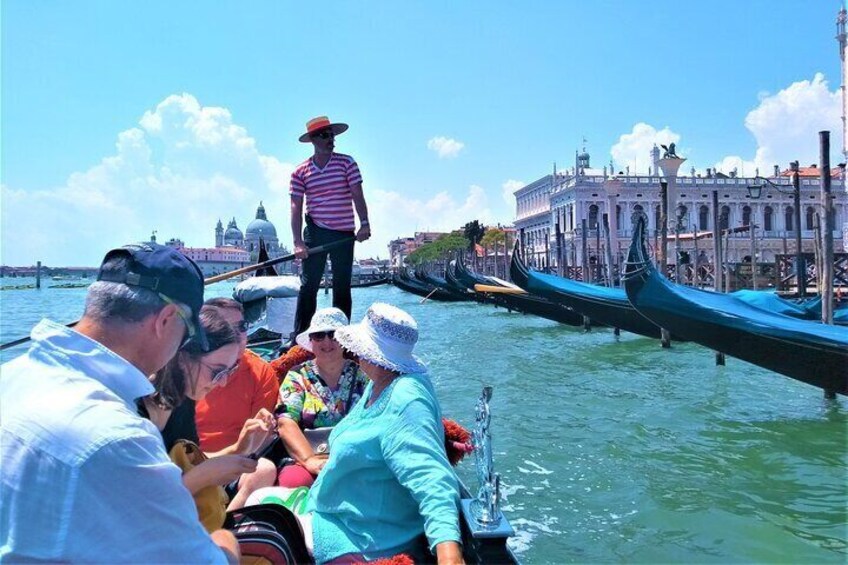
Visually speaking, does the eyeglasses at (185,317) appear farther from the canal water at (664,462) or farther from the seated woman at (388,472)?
the canal water at (664,462)

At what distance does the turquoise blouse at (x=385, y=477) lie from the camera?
1.35 m

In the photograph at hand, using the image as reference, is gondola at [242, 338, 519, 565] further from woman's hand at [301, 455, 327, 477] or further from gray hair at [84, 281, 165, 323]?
gray hair at [84, 281, 165, 323]

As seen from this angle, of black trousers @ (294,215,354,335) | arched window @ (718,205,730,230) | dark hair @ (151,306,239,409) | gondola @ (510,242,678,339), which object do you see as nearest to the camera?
dark hair @ (151,306,239,409)

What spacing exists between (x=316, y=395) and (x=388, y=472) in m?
0.95

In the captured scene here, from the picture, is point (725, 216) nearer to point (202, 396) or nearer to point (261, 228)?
point (202, 396)

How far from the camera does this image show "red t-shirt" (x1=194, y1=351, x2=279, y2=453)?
2.12m

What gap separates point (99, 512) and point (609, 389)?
6550 mm

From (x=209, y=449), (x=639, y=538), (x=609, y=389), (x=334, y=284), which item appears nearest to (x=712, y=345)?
(x=609, y=389)

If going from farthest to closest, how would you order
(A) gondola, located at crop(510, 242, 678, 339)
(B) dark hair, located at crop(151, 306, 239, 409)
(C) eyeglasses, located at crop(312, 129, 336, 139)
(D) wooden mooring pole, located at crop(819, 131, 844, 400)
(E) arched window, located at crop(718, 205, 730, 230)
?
(E) arched window, located at crop(718, 205, 730, 230) < (A) gondola, located at crop(510, 242, 678, 339) < (D) wooden mooring pole, located at crop(819, 131, 844, 400) < (C) eyeglasses, located at crop(312, 129, 336, 139) < (B) dark hair, located at crop(151, 306, 239, 409)

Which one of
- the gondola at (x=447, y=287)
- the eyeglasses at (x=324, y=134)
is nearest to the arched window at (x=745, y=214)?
the gondola at (x=447, y=287)

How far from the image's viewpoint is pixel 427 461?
133cm

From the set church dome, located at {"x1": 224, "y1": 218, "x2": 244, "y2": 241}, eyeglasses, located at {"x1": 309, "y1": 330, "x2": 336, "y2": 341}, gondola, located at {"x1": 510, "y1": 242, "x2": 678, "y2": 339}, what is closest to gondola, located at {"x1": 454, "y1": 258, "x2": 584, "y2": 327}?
gondola, located at {"x1": 510, "y1": 242, "x2": 678, "y2": 339}

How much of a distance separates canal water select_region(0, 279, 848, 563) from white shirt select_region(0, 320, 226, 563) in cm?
229

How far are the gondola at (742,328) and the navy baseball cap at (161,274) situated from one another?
14.8ft
